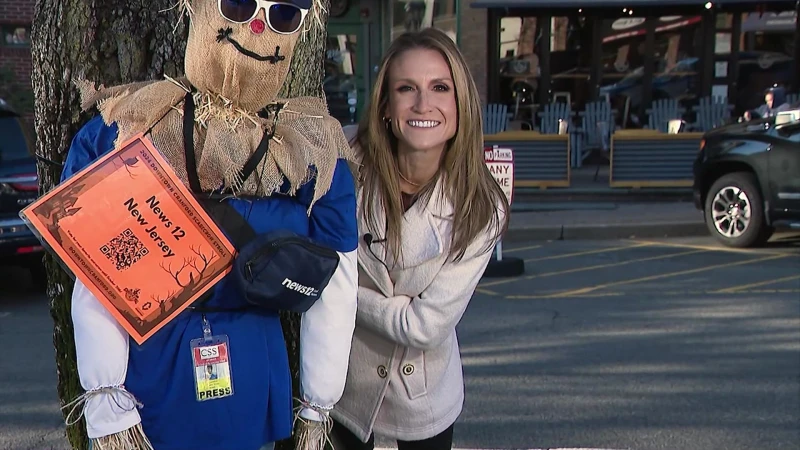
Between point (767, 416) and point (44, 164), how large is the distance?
3.79 meters

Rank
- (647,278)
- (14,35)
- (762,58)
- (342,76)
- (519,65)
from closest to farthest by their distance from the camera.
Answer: (647,278)
(762,58)
(519,65)
(14,35)
(342,76)

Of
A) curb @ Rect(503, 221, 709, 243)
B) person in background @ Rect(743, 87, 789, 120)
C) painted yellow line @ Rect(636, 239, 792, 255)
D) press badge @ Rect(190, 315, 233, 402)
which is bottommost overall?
painted yellow line @ Rect(636, 239, 792, 255)

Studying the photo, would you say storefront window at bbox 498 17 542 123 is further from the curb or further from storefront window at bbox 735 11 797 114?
the curb

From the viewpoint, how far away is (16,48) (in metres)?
15.8

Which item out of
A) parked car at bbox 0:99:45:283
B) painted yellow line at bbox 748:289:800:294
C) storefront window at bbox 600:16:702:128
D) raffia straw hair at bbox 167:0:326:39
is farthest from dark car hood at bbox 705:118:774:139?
raffia straw hair at bbox 167:0:326:39

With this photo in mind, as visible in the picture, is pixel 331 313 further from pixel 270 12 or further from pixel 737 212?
pixel 737 212

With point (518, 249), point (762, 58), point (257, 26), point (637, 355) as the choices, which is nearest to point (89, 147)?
point (257, 26)

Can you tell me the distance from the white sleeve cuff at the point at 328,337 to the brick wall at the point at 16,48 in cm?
1506

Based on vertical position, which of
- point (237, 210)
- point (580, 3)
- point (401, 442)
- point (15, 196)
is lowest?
point (401, 442)

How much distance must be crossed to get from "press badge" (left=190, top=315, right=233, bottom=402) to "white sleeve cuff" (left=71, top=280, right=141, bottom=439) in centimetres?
15

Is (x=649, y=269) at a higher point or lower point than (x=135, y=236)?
lower

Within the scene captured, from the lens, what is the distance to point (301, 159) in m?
1.99

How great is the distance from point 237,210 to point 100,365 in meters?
Answer: 0.43

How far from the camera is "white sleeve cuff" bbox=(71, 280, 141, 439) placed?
1897mm
